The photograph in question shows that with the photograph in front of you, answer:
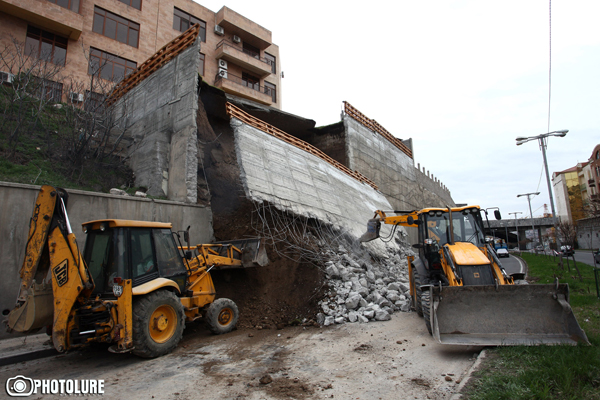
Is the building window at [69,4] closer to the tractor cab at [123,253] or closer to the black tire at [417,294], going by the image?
the tractor cab at [123,253]

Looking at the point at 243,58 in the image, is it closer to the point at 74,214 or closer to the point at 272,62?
the point at 272,62

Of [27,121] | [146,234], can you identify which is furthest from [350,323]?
[27,121]

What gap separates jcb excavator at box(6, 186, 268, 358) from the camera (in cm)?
476

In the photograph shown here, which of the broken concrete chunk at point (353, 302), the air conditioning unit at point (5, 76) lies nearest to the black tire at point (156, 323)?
the broken concrete chunk at point (353, 302)

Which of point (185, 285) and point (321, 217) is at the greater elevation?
point (321, 217)

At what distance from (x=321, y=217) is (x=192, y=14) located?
2291cm

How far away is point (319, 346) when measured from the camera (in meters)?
5.73

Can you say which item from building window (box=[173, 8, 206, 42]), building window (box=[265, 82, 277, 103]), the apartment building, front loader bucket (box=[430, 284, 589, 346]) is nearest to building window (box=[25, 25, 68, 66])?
the apartment building

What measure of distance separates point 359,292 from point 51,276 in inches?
235

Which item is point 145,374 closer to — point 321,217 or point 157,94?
point 321,217

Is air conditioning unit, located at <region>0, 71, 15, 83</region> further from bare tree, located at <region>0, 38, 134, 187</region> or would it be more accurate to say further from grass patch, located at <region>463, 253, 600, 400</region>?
grass patch, located at <region>463, 253, 600, 400</region>

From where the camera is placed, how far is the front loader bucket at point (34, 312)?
471cm

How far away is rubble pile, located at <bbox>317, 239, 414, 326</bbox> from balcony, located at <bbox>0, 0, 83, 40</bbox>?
20.1 meters

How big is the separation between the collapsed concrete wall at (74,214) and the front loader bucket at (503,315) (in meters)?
6.88
